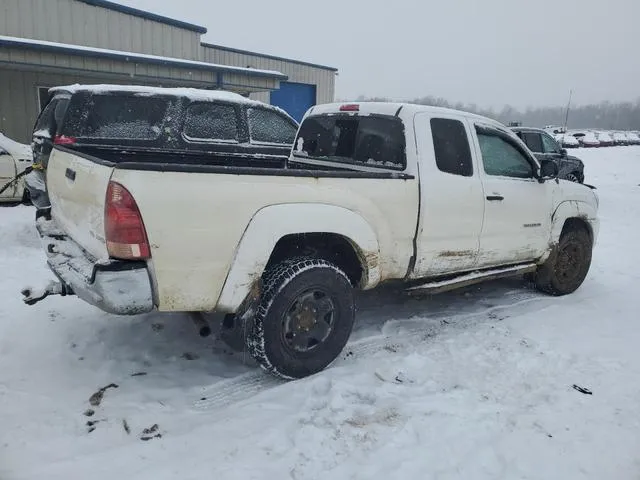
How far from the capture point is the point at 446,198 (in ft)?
13.6

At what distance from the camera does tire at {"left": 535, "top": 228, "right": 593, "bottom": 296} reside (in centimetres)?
553

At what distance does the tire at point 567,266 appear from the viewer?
18.1ft

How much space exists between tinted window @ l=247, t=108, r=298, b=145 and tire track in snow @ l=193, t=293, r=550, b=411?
12.2 feet

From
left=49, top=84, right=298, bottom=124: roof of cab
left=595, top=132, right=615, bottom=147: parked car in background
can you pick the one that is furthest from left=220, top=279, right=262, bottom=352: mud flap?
left=595, top=132, right=615, bottom=147: parked car in background

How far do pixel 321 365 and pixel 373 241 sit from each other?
985mm

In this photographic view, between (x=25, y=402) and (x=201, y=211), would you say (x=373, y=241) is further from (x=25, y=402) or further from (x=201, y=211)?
(x=25, y=402)

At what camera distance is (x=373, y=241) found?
3713 mm

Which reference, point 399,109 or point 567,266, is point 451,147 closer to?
point 399,109

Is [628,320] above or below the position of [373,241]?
below

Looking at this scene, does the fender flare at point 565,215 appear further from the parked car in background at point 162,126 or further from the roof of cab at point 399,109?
the parked car in background at point 162,126

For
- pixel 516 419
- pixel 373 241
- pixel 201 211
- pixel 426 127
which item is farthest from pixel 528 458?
pixel 426 127

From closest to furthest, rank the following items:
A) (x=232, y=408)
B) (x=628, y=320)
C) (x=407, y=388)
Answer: (x=232, y=408) → (x=407, y=388) → (x=628, y=320)

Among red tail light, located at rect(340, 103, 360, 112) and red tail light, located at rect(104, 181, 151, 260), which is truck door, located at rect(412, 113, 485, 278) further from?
red tail light, located at rect(104, 181, 151, 260)

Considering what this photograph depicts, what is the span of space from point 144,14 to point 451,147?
41.2 ft
